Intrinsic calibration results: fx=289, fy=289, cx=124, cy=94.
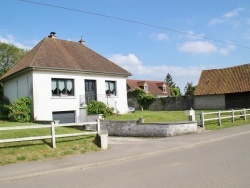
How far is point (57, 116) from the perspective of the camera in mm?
23953

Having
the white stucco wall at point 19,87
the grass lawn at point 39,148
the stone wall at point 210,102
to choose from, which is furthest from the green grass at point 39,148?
the stone wall at point 210,102

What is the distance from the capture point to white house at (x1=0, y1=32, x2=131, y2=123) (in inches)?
898

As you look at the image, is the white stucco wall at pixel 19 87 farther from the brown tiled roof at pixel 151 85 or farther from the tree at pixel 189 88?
the tree at pixel 189 88

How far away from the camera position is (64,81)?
24.6 meters

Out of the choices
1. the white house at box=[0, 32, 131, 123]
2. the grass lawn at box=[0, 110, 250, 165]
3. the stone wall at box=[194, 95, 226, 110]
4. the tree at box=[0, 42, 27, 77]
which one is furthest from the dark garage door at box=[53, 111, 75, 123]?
the tree at box=[0, 42, 27, 77]

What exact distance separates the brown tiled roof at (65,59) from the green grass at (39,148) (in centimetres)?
1088

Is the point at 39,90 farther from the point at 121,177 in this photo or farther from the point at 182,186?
the point at 182,186

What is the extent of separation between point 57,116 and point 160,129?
413 inches

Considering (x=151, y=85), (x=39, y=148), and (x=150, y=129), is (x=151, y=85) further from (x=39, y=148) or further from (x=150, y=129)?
(x=39, y=148)

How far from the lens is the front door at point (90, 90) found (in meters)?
25.7

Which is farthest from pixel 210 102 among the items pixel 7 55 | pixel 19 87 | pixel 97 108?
pixel 7 55

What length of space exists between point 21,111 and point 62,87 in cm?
401

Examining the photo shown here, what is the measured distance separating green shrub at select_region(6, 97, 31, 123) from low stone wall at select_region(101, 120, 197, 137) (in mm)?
7122

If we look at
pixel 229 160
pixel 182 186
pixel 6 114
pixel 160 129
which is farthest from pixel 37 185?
pixel 6 114
